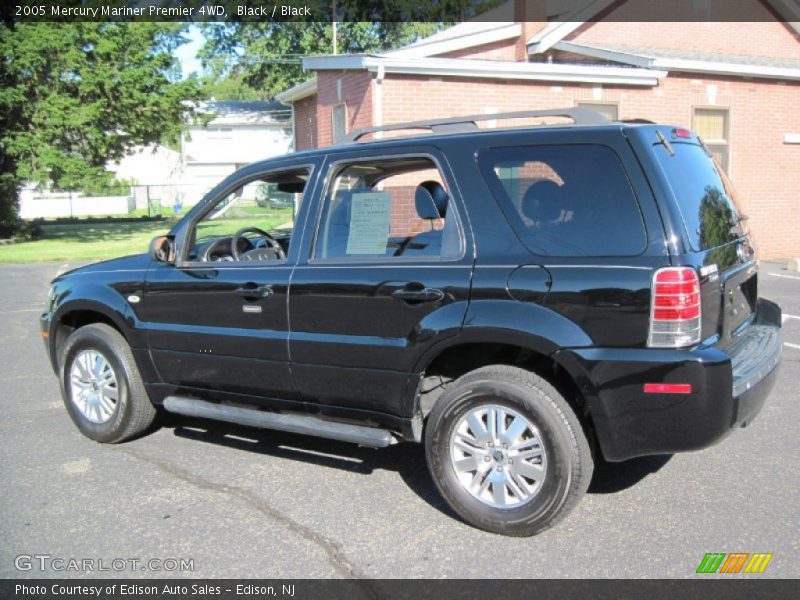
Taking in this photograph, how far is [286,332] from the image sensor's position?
4.21m

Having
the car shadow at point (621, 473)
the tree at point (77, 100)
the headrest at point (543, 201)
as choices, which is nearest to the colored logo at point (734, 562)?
the car shadow at point (621, 473)

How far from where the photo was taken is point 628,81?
44.9 ft

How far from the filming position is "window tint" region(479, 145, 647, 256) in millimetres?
3371

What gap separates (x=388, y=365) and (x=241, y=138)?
1503 inches

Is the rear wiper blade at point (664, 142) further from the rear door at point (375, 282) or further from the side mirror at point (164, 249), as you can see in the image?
the side mirror at point (164, 249)

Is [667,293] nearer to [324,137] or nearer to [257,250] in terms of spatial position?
[257,250]

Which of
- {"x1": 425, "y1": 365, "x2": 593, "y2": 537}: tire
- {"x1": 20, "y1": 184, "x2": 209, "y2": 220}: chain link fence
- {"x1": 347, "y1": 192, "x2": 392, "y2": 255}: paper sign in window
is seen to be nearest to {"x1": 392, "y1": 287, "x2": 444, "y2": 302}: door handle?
{"x1": 347, "y1": 192, "x2": 392, "y2": 255}: paper sign in window

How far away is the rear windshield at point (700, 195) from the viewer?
11.2ft

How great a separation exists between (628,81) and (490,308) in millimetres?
11588
